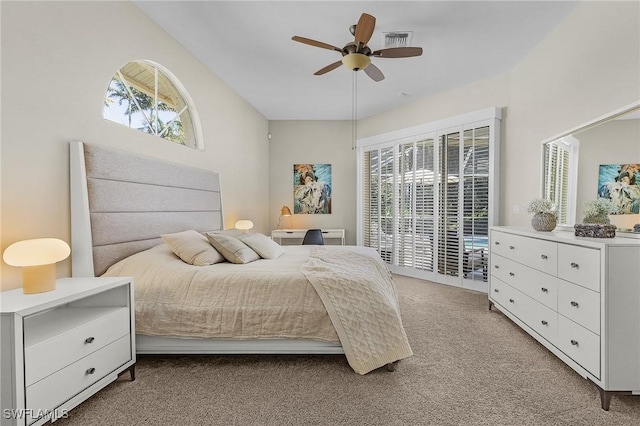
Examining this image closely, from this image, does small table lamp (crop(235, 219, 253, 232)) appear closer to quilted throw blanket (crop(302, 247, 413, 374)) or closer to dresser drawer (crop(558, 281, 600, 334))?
quilted throw blanket (crop(302, 247, 413, 374))

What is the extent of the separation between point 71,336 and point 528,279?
10.5 ft

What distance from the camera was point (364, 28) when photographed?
2.29 metres

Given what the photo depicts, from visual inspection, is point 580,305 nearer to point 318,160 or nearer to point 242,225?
point 242,225

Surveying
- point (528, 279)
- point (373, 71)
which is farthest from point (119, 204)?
point (528, 279)

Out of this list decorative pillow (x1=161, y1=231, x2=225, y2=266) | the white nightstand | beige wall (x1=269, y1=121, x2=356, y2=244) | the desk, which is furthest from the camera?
beige wall (x1=269, y1=121, x2=356, y2=244)

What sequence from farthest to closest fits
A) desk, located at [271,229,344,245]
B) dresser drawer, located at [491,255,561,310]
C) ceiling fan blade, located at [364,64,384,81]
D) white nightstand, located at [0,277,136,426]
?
desk, located at [271,229,344,245], ceiling fan blade, located at [364,64,384,81], dresser drawer, located at [491,255,561,310], white nightstand, located at [0,277,136,426]

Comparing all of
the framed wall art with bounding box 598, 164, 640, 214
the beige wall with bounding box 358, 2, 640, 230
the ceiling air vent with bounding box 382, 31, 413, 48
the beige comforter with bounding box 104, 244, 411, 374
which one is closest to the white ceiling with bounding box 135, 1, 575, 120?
the ceiling air vent with bounding box 382, 31, 413, 48

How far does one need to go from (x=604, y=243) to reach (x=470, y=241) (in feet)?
8.22

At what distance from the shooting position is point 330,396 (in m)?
1.81

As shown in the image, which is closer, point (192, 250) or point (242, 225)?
point (192, 250)

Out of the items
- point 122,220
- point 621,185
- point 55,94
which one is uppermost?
point 55,94

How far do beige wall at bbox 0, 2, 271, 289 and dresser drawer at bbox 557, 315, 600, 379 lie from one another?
11.2 ft

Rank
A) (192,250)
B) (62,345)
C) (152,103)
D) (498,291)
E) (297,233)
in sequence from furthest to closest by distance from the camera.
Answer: (297,233) < (498,291) < (152,103) < (192,250) < (62,345)

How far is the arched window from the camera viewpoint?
2.58 meters
